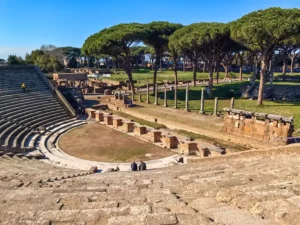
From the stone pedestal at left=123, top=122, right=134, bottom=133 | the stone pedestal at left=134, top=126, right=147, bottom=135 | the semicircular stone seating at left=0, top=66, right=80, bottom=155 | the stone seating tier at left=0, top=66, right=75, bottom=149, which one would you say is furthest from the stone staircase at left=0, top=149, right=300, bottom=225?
the stone pedestal at left=123, top=122, right=134, bottom=133

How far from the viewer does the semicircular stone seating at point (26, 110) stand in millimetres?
18855

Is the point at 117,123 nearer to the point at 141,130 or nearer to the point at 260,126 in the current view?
the point at 141,130

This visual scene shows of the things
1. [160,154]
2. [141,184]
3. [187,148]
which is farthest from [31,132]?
→ [141,184]

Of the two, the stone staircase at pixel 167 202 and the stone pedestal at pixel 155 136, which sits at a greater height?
the stone staircase at pixel 167 202

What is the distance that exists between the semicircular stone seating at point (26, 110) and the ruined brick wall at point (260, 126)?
1382 cm

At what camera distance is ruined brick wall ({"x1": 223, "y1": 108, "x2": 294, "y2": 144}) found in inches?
667

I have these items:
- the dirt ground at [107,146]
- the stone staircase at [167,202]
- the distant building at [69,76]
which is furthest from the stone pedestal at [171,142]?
the distant building at [69,76]

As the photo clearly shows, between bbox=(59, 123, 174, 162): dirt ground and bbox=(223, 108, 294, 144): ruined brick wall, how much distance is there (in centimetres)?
554

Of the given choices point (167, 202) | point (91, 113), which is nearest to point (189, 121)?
point (91, 113)

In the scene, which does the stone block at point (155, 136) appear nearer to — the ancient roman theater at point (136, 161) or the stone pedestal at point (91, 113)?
the ancient roman theater at point (136, 161)

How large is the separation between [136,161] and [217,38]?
71.8 ft

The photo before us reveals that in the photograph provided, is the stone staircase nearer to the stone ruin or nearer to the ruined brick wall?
the stone ruin

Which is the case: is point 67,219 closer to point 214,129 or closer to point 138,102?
point 214,129

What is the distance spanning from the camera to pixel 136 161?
16219 millimetres
